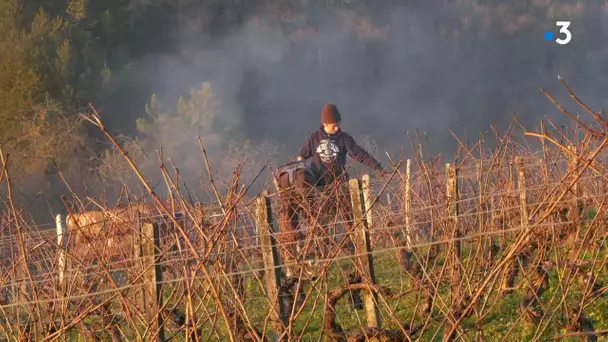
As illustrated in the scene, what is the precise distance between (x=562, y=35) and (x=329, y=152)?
173 ft

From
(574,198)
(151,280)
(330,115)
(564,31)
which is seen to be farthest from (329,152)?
(564,31)

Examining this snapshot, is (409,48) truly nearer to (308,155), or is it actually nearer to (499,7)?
(499,7)

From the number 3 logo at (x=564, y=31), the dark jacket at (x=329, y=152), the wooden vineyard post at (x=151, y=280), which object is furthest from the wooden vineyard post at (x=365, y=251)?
the number 3 logo at (x=564, y=31)

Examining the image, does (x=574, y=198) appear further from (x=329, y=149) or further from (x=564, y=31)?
(x=564, y=31)

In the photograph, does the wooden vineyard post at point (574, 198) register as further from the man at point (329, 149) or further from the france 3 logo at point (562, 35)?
the france 3 logo at point (562, 35)

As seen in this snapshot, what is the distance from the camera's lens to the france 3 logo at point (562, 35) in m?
58.6

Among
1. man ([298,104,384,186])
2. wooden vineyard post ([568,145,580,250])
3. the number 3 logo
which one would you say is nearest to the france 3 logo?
the number 3 logo

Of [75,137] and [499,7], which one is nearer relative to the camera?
[75,137]

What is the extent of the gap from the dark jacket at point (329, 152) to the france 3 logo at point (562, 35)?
47.0 meters

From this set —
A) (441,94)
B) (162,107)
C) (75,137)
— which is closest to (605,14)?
(441,94)

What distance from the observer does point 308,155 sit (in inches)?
478

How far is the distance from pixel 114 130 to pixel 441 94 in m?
24.2

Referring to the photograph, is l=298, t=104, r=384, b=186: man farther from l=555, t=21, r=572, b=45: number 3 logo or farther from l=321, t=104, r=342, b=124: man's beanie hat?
l=555, t=21, r=572, b=45: number 3 logo

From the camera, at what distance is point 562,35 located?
62.5 m
